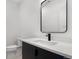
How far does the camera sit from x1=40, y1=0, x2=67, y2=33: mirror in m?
1.62

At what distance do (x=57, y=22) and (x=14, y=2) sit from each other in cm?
148

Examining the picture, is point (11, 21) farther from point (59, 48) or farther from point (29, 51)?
point (59, 48)

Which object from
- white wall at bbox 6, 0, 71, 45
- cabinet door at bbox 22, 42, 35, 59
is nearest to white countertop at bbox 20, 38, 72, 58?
cabinet door at bbox 22, 42, 35, 59

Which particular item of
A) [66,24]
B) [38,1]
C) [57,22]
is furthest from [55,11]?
[38,1]

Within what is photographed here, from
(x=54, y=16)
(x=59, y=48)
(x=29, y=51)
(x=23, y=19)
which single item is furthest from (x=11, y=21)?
(x=59, y=48)

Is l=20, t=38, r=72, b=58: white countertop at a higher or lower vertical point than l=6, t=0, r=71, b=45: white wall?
lower

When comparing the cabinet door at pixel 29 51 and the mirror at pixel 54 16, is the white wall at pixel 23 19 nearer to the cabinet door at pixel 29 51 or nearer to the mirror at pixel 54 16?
the mirror at pixel 54 16

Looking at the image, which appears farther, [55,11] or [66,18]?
[55,11]

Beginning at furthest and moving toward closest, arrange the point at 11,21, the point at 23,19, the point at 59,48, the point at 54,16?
1. the point at 23,19
2. the point at 11,21
3. the point at 54,16
4. the point at 59,48

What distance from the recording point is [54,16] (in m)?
1.86

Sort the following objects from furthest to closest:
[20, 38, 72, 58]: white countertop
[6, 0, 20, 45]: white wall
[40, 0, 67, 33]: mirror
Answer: [6, 0, 20, 45]: white wall
[40, 0, 67, 33]: mirror
[20, 38, 72, 58]: white countertop

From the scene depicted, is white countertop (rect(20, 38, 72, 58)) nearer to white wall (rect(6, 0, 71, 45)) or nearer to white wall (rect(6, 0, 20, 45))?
white wall (rect(6, 0, 71, 45))

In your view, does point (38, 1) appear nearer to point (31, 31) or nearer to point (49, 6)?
point (49, 6)

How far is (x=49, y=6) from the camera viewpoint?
201cm
